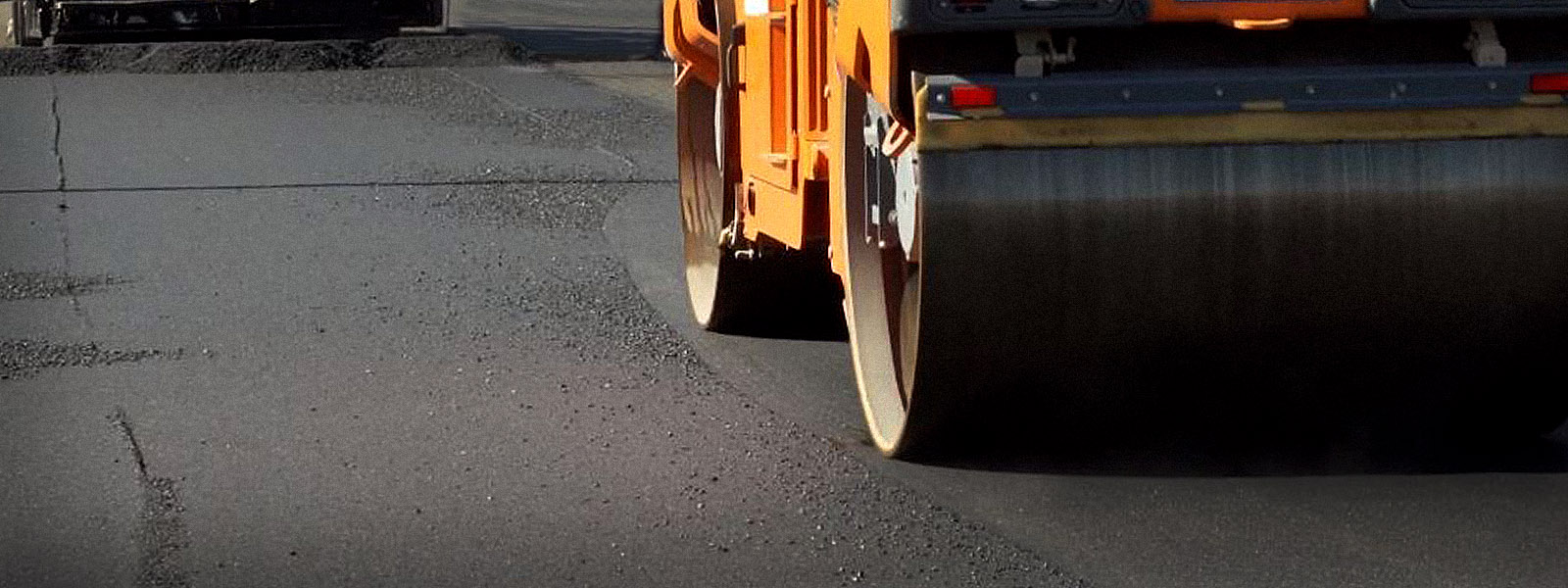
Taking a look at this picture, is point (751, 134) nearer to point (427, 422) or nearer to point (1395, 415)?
point (427, 422)

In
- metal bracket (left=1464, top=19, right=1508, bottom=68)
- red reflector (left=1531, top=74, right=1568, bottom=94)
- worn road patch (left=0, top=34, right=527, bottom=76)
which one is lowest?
worn road patch (left=0, top=34, right=527, bottom=76)

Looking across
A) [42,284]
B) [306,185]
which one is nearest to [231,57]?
[306,185]

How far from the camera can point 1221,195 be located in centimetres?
581

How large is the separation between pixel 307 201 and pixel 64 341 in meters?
3.40

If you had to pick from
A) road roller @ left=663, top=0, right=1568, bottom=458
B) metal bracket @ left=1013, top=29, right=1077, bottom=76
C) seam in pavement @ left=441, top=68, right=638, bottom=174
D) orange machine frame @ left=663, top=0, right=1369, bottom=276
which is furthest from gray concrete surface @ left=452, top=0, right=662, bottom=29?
metal bracket @ left=1013, top=29, right=1077, bottom=76

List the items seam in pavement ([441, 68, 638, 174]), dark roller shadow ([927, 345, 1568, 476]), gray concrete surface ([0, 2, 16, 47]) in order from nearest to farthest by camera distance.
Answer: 1. dark roller shadow ([927, 345, 1568, 476])
2. seam in pavement ([441, 68, 638, 174])
3. gray concrete surface ([0, 2, 16, 47])

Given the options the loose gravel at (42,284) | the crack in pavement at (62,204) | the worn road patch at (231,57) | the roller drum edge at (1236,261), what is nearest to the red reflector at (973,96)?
the roller drum edge at (1236,261)

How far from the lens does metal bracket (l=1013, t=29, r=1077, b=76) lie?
5777 millimetres

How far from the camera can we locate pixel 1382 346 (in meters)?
6.06

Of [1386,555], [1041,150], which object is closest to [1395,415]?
[1386,555]

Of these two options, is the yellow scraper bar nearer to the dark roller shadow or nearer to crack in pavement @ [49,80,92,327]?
the dark roller shadow

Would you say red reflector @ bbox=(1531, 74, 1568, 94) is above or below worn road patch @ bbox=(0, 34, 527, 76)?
above

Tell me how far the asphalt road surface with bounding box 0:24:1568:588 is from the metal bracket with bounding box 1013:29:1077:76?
3.26 ft

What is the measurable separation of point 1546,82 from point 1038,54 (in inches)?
43.5
